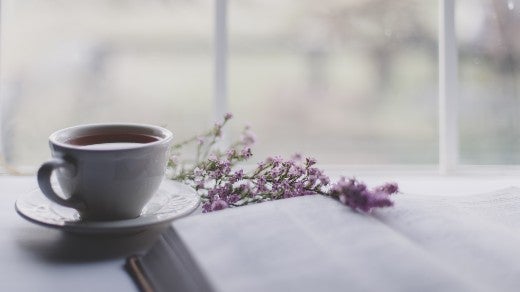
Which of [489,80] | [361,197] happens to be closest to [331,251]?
[361,197]

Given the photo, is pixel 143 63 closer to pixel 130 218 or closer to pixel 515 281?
pixel 130 218

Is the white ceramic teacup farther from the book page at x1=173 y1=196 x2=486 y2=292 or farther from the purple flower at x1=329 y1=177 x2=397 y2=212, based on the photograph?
the purple flower at x1=329 y1=177 x2=397 y2=212

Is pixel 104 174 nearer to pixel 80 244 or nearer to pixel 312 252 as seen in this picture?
pixel 80 244

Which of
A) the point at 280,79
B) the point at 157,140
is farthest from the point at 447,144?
the point at 157,140

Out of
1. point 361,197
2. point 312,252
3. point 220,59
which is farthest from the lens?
point 220,59

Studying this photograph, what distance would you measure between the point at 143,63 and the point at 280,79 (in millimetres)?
251

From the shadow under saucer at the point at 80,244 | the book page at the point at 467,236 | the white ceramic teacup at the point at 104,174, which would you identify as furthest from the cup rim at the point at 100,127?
the book page at the point at 467,236

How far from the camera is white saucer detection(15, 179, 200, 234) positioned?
724 millimetres

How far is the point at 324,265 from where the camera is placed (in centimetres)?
58

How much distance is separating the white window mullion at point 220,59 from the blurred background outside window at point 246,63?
4cm

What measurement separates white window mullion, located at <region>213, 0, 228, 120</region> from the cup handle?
1.42ft

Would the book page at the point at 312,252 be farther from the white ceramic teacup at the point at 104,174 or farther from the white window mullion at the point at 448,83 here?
the white window mullion at the point at 448,83

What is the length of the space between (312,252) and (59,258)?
29 centimetres

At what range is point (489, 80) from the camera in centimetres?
119
